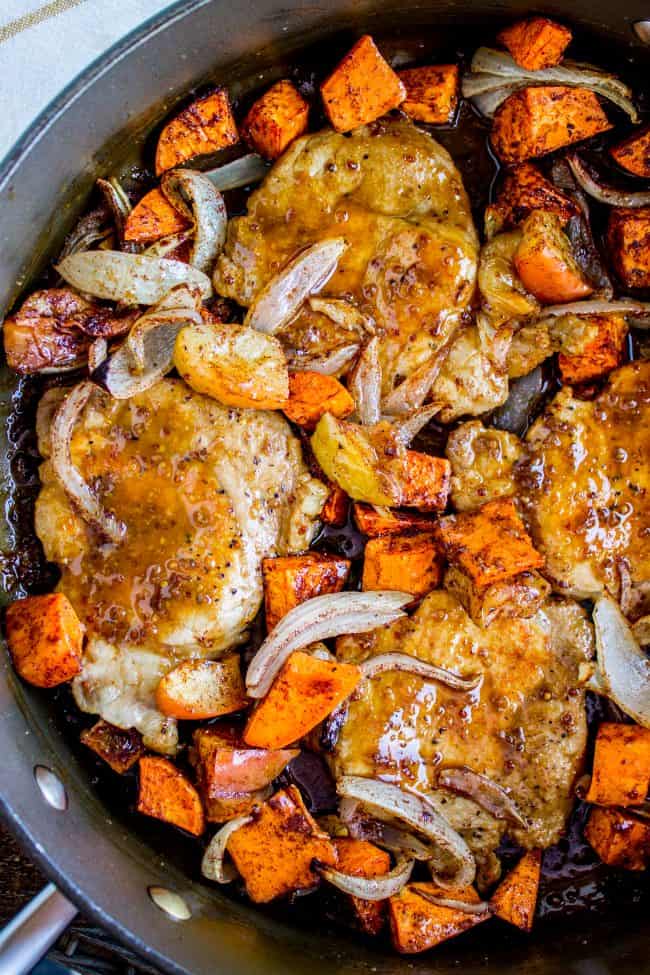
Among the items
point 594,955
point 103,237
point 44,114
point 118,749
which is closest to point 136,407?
point 103,237

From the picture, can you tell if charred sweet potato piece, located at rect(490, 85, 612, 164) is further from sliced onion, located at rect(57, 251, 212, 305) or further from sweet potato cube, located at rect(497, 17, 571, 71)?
sliced onion, located at rect(57, 251, 212, 305)

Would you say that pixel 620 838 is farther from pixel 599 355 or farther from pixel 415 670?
pixel 599 355

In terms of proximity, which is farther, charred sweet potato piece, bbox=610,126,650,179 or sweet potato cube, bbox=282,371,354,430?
charred sweet potato piece, bbox=610,126,650,179

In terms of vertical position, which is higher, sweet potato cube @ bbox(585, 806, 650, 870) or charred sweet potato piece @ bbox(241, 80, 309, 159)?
charred sweet potato piece @ bbox(241, 80, 309, 159)

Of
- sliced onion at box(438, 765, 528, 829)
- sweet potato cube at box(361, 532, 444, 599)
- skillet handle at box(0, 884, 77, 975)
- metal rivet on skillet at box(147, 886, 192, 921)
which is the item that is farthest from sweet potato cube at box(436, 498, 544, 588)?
skillet handle at box(0, 884, 77, 975)

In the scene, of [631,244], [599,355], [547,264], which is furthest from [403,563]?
[631,244]

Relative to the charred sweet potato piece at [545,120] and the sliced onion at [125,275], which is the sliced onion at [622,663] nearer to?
the charred sweet potato piece at [545,120]

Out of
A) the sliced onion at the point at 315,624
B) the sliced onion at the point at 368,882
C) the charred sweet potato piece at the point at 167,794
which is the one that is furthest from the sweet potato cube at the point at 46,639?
the sliced onion at the point at 368,882

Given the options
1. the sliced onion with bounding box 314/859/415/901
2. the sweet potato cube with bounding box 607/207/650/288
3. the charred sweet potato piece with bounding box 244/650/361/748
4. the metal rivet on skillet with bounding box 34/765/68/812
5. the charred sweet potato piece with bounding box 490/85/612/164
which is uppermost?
the charred sweet potato piece with bounding box 490/85/612/164
